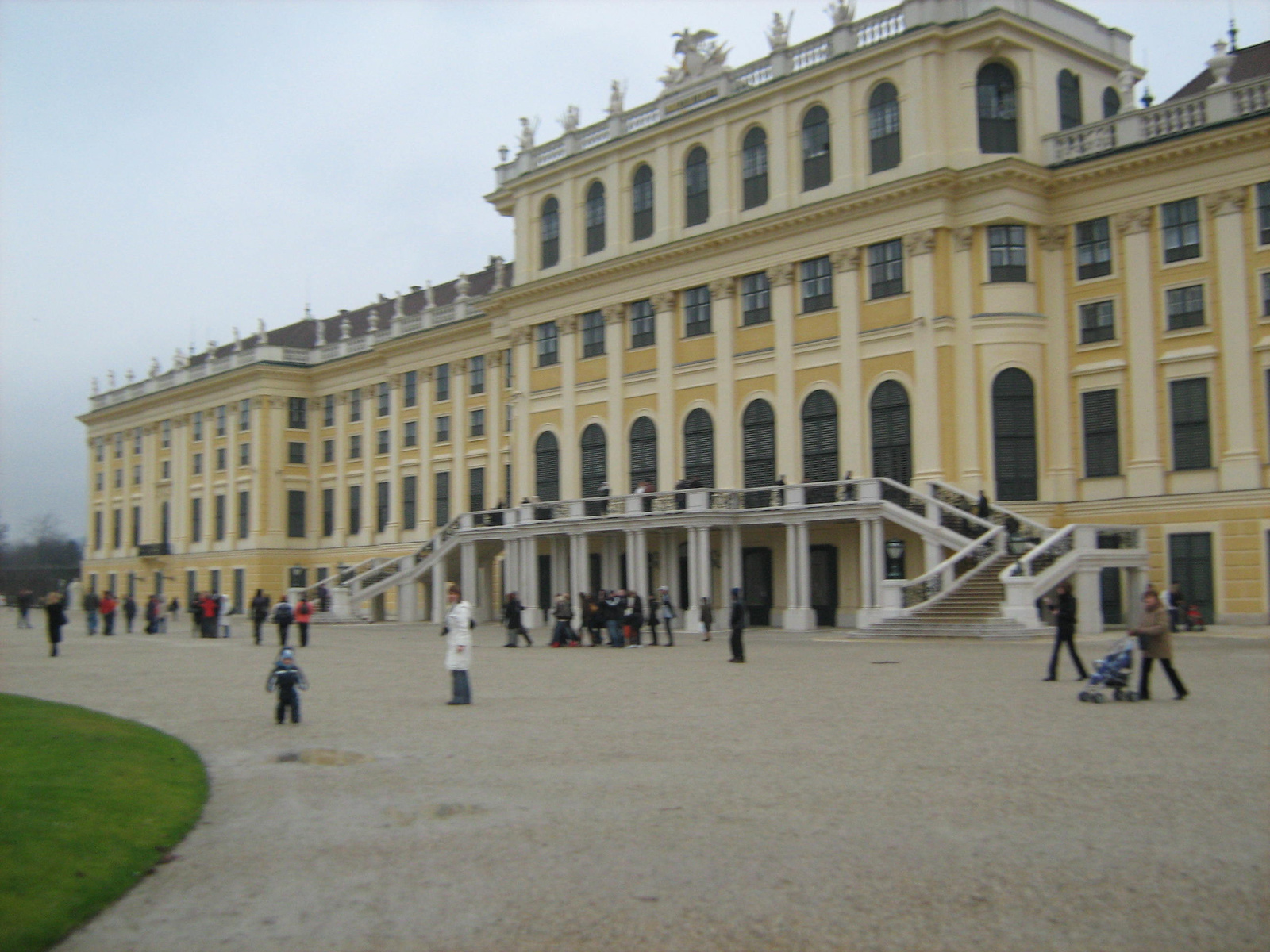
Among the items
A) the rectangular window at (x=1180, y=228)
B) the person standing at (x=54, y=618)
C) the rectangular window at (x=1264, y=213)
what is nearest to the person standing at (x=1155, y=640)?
the rectangular window at (x=1264, y=213)

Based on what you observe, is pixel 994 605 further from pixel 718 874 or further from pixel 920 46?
pixel 718 874

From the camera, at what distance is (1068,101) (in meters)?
42.6

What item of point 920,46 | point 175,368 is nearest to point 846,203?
point 920,46

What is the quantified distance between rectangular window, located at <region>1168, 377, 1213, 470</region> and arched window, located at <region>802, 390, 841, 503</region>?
10855mm

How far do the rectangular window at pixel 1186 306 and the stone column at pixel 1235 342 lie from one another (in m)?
0.58

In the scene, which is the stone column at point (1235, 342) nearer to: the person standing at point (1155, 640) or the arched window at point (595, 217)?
the person standing at point (1155, 640)

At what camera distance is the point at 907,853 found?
9.18 m

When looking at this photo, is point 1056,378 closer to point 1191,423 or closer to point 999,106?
point 1191,423

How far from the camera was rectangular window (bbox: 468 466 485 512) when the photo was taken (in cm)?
6328

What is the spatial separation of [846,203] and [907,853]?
35.9 metres

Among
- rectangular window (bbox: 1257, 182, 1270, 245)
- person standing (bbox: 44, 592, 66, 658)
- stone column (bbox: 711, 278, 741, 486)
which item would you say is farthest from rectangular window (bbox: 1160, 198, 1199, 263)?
person standing (bbox: 44, 592, 66, 658)

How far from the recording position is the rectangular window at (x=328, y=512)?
244 ft

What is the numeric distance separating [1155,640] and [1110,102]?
31.8 m

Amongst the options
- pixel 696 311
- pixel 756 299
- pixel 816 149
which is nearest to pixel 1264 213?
pixel 816 149
